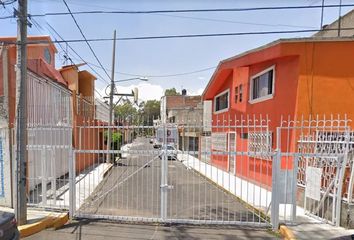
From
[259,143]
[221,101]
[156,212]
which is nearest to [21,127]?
[156,212]

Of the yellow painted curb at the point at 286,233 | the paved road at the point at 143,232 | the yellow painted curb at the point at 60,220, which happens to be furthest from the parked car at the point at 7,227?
the yellow painted curb at the point at 286,233

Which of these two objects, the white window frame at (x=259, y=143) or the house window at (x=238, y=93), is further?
the house window at (x=238, y=93)

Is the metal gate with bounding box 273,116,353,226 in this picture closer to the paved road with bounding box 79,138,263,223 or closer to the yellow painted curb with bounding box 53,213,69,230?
the paved road with bounding box 79,138,263,223

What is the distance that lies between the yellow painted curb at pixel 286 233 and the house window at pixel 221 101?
1084 cm

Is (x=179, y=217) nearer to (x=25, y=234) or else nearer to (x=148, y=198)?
(x=148, y=198)

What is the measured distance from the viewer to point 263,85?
11508 millimetres

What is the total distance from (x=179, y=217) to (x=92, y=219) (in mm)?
2034

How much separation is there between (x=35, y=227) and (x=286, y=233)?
5.04 m

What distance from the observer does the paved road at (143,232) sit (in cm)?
576

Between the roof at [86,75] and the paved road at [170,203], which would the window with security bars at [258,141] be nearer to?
the paved road at [170,203]

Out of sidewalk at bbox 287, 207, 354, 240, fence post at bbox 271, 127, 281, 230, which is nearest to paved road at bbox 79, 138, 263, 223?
fence post at bbox 271, 127, 281, 230

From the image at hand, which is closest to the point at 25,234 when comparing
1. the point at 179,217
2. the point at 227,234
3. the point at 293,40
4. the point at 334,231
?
the point at 179,217

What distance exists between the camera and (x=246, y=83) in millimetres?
12977

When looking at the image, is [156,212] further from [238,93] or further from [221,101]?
[221,101]
